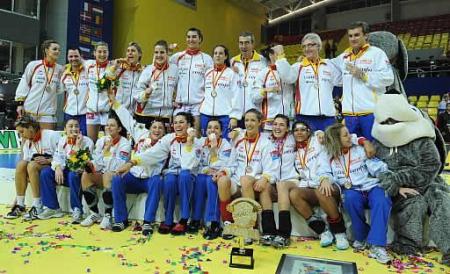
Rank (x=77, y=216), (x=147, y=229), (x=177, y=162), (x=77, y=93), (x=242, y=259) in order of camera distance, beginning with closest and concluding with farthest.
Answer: (x=242, y=259) → (x=147, y=229) → (x=177, y=162) → (x=77, y=216) → (x=77, y=93)

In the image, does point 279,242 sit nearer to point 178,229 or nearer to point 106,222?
point 178,229

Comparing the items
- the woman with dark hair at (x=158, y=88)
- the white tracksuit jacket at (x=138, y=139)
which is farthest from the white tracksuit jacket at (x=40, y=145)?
the woman with dark hair at (x=158, y=88)

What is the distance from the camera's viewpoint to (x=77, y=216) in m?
4.27

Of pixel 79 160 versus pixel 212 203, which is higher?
pixel 79 160

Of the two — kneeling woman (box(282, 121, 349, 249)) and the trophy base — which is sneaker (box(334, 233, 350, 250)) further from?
the trophy base

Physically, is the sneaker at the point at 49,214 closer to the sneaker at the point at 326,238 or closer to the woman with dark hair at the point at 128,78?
the woman with dark hair at the point at 128,78

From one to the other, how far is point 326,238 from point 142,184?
1815 mm

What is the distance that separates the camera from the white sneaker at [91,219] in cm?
412

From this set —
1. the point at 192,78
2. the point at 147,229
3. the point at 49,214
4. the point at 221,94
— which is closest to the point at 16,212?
the point at 49,214

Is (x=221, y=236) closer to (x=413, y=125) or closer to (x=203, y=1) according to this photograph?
(x=413, y=125)

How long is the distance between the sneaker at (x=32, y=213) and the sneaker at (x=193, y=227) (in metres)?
1.68

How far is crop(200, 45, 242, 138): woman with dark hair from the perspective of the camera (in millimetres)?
4551

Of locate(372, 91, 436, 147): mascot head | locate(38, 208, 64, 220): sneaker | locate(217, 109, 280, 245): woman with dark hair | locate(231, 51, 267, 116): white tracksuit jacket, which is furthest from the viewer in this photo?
locate(231, 51, 267, 116): white tracksuit jacket

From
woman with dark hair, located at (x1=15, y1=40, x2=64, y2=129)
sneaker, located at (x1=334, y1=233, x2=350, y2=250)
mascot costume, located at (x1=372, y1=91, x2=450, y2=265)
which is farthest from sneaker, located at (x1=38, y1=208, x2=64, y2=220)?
mascot costume, located at (x1=372, y1=91, x2=450, y2=265)
